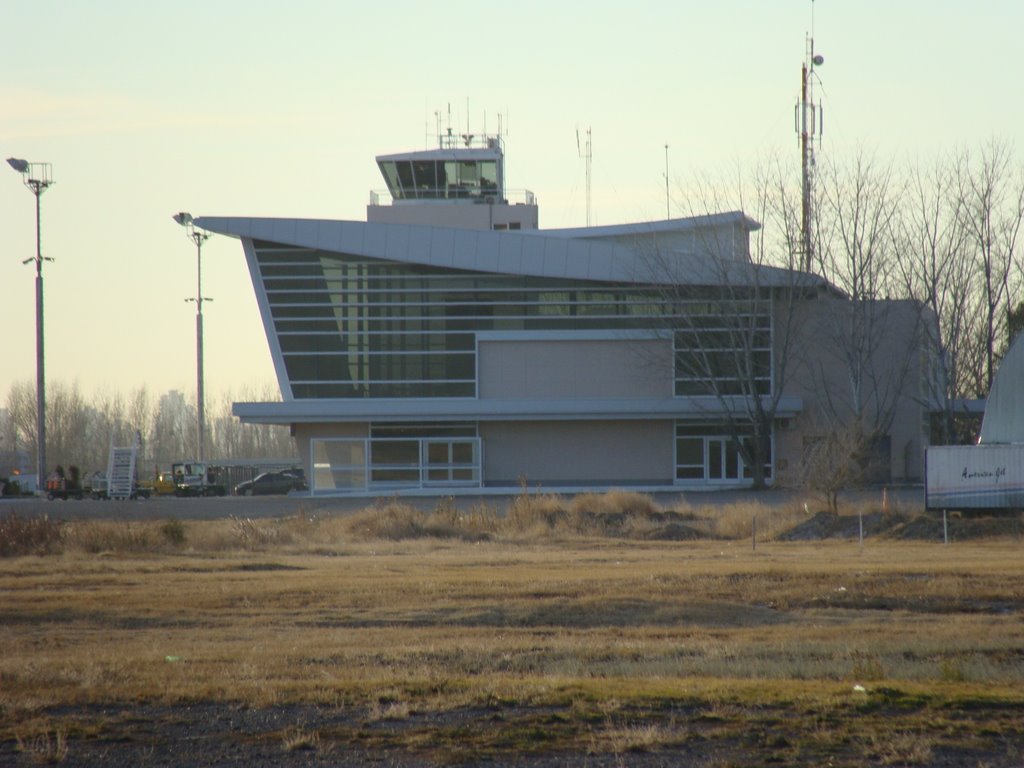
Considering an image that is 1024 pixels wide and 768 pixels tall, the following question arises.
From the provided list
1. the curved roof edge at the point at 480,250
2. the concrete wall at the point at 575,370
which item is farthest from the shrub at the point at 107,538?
the concrete wall at the point at 575,370

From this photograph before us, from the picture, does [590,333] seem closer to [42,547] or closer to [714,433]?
[714,433]

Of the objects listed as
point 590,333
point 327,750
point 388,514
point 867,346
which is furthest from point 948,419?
point 327,750

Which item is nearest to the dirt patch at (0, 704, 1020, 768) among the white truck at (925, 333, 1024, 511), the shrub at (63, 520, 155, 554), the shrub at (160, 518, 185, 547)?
the shrub at (63, 520, 155, 554)

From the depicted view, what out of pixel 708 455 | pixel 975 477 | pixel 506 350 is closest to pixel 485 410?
pixel 506 350

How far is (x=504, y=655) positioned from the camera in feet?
40.7

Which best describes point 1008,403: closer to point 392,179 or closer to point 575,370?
point 575,370

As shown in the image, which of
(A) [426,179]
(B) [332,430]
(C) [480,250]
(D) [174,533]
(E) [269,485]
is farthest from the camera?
(E) [269,485]

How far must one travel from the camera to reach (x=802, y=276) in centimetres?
5684

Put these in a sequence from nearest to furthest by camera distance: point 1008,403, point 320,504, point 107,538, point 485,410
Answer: point 107,538, point 1008,403, point 320,504, point 485,410

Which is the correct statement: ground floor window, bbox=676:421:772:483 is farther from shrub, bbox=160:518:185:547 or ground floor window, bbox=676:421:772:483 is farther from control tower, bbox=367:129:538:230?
shrub, bbox=160:518:185:547

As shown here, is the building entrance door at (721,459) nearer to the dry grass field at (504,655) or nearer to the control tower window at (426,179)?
the control tower window at (426,179)

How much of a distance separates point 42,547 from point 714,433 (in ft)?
123

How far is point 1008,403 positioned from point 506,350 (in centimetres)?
2504

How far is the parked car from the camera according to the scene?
68.5 metres
